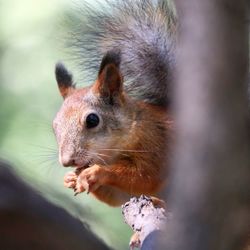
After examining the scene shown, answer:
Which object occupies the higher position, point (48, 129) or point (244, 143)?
point (244, 143)

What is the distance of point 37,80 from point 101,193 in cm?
132

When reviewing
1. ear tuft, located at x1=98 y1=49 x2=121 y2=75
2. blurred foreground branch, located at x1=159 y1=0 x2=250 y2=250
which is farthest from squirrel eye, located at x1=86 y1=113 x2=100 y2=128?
blurred foreground branch, located at x1=159 y1=0 x2=250 y2=250

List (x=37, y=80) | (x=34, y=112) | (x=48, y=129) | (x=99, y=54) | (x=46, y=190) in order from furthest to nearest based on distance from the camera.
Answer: (x=37, y=80), (x=34, y=112), (x=48, y=129), (x=99, y=54), (x=46, y=190)

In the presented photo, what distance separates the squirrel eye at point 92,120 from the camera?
186 cm

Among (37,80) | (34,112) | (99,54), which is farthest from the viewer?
(37,80)

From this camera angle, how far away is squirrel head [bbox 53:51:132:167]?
176 centimetres

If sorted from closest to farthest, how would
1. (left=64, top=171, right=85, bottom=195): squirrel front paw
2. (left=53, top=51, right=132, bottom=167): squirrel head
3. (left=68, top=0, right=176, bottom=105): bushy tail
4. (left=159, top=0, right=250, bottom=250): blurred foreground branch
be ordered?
(left=159, top=0, right=250, bottom=250): blurred foreground branch
(left=64, top=171, right=85, bottom=195): squirrel front paw
(left=53, top=51, right=132, bottom=167): squirrel head
(left=68, top=0, right=176, bottom=105): bushy tail

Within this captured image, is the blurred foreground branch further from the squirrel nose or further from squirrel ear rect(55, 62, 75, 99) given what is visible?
squirrel ear rect(55, 62, 75, 99)

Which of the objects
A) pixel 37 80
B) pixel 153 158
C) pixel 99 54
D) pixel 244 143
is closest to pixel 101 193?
pixel 153 158

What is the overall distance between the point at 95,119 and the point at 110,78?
0.11m

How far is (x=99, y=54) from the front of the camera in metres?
2.10

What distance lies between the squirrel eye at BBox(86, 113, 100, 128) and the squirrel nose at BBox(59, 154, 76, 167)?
18 centimetres

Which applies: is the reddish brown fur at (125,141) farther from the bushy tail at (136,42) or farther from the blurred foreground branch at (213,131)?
the blurred foreground branch at (213,131)

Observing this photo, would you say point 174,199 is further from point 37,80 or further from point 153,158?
point 37,80
